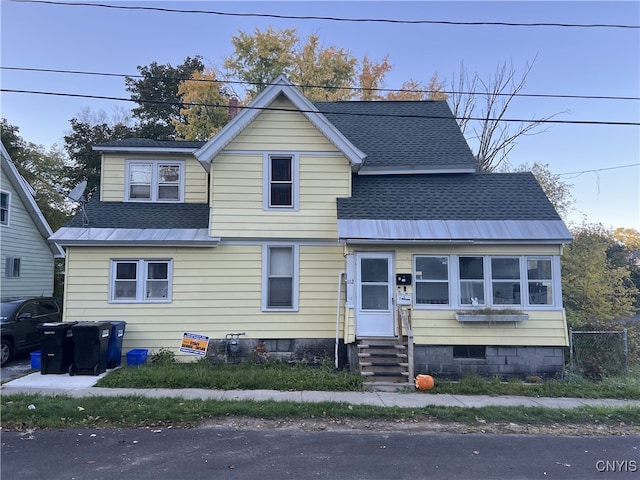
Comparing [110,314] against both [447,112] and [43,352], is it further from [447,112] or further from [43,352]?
[447,112]

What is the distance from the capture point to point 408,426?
662 cm

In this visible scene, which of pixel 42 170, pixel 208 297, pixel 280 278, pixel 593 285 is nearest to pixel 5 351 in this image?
pixel 208 297

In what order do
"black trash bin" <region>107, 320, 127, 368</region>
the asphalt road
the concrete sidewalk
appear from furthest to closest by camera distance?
"black trash bin" <region>107, 320, 127, 368</region>, the concrete sidewalk, the asphalt road

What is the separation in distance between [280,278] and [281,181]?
2576 millimetres

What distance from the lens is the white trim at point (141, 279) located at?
35.7 feet

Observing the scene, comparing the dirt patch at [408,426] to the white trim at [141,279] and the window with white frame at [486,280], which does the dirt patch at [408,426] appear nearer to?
the window with white frame at [486,280]

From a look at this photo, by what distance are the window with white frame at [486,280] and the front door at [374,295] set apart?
2.31ft

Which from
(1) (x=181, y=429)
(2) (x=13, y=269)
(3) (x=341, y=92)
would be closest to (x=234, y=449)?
(1) (x=181, y=429)

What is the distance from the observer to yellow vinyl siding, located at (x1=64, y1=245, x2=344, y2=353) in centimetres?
1078

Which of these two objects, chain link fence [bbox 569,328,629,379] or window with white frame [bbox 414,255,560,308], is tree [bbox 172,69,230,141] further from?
chain link fence [bbox 569,328,629,379]

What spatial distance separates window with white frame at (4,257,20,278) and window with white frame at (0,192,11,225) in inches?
53.9

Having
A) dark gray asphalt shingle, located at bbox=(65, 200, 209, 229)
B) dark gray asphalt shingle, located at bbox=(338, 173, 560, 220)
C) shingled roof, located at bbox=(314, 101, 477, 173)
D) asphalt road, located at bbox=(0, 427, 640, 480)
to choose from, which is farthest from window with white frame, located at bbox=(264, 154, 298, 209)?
asphalt road, located at bbox=(0, 427, 640, 480)

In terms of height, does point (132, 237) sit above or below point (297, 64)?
below

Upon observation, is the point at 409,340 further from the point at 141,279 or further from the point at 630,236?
the point at 630,236
